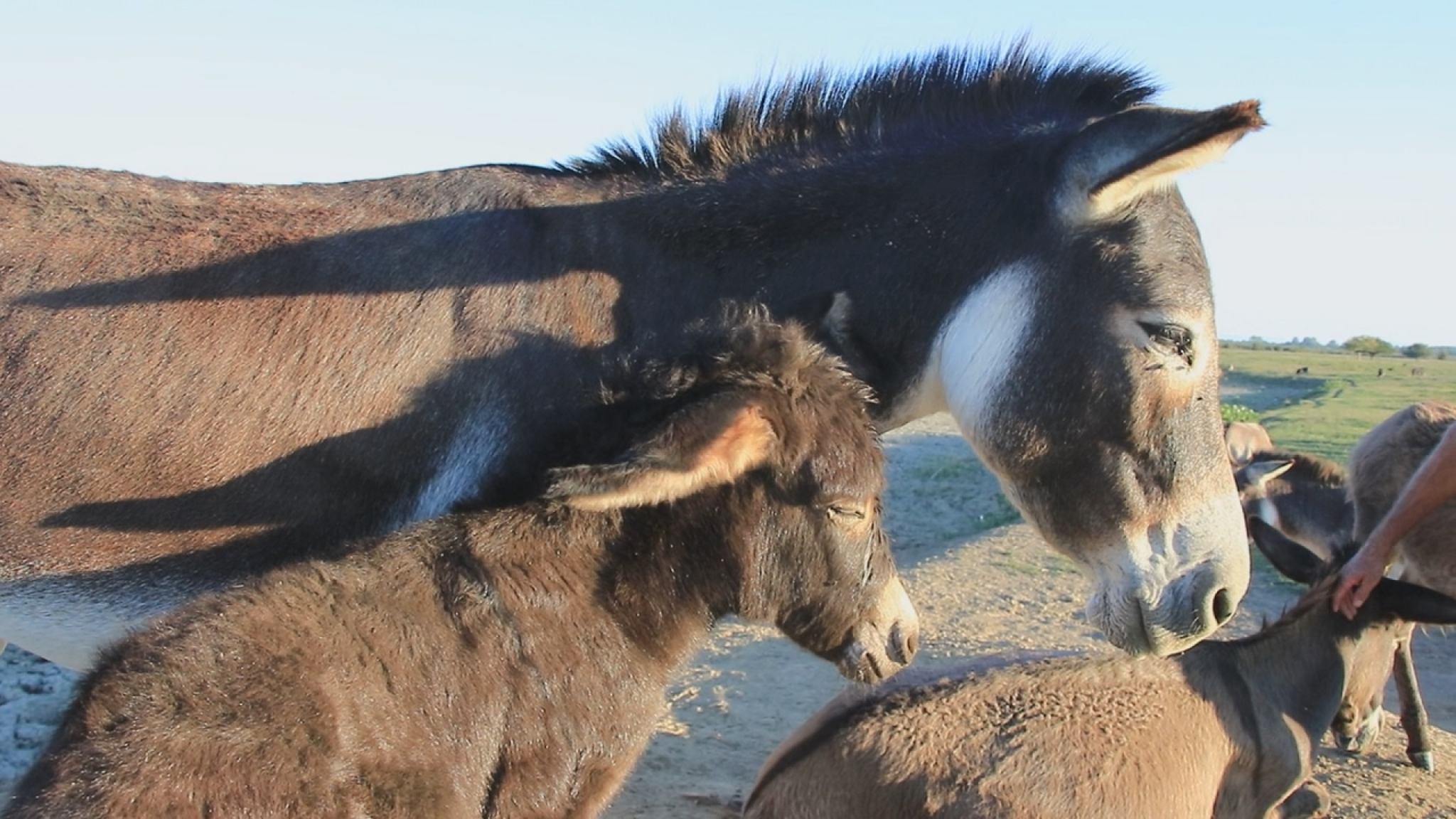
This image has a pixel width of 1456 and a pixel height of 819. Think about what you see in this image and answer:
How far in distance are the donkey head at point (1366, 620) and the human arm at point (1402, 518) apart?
10 centimetres

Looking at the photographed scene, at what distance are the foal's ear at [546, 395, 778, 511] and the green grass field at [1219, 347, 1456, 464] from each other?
5.35 metres

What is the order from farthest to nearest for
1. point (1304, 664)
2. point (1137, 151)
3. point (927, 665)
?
point (1304, 664) → point (927, 665) → point (1137, 151)

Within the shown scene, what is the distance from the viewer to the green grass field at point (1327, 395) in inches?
769

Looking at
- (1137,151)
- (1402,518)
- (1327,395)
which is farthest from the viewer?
(1327,395)

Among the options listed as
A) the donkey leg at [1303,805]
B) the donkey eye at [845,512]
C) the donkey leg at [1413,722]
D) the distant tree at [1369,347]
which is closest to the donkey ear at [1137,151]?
the donkey eye at [845,512]

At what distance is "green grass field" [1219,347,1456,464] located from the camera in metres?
19.5

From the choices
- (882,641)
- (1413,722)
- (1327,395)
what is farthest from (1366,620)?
(1327,395)

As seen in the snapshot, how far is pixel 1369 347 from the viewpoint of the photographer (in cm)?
8712

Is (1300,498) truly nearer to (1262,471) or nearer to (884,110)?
(1262,471)

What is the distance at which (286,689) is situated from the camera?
3137mm

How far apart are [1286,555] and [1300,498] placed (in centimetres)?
454

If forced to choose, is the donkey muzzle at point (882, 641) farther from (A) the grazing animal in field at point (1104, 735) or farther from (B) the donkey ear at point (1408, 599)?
(B) the donkey ear at point (1408, 599)

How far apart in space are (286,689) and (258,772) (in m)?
0.24

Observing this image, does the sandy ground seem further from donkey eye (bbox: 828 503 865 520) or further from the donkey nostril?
donkey eye (bbox: 828 503 865 520)
